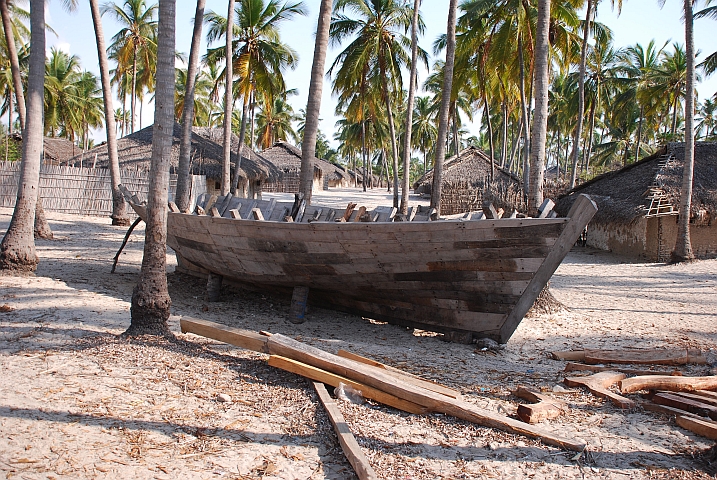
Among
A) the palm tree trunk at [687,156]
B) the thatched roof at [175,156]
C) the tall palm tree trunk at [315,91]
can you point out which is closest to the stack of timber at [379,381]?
the tall palm tree trunk at [315,91]

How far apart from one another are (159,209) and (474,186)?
22.6 m

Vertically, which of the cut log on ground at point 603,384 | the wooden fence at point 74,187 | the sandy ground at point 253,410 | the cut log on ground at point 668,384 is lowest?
the sandy ground at point 253,410

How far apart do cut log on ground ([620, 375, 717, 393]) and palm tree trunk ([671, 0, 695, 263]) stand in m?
11.6

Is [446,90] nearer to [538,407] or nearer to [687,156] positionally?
[687,156]

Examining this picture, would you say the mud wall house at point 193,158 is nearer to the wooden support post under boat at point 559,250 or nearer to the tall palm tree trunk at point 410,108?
the tall palm tree trunk at point 410,108

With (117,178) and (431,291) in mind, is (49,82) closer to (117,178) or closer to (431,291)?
(117,178)

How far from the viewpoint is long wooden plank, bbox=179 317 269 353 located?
4303 millimetres

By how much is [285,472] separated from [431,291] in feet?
10.6

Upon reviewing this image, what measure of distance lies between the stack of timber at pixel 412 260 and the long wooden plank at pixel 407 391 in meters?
1.74

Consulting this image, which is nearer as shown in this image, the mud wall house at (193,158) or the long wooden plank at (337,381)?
the long wooden plank at (337,381)

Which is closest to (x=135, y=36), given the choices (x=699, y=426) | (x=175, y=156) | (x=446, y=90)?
(x=175, y=156)

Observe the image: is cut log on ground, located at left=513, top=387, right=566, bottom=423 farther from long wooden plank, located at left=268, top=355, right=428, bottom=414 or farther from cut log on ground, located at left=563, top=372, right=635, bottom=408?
long wooden plank, located at left=268, top=355, right=428, bottom=414

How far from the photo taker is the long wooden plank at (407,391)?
10.9 feet

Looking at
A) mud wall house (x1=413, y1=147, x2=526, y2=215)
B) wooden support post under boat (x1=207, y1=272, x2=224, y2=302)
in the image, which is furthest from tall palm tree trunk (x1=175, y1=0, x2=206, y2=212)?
mud wall house (x1=413, y1=147, x2=526, y2=215)
